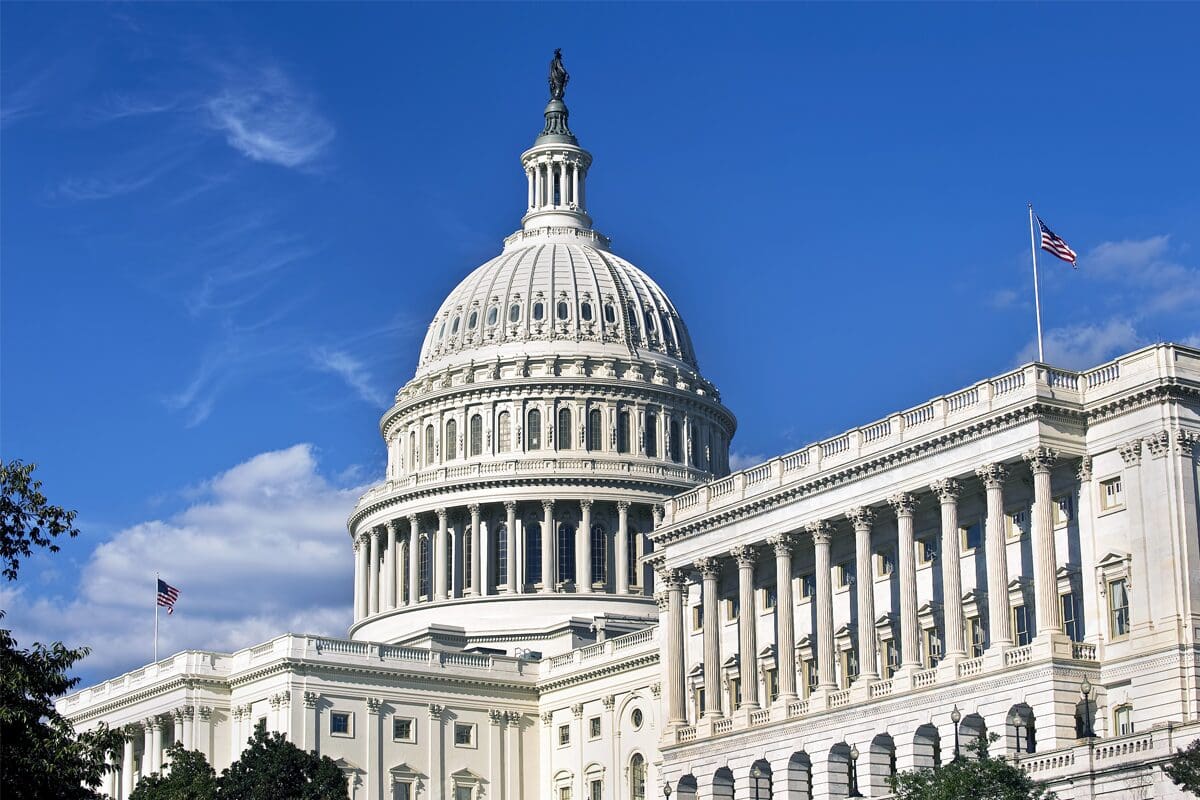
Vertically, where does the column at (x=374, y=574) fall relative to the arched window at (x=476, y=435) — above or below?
below

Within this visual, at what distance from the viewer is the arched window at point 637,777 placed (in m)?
132

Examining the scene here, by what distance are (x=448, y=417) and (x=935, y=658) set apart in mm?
73723

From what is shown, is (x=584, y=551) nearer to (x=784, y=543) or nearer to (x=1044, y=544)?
(x=784, y=543)

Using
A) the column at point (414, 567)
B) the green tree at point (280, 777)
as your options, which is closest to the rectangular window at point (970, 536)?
the green tree at point (280, 777)

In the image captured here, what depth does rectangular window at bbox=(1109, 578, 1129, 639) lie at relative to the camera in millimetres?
91250

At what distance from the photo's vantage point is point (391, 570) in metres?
164

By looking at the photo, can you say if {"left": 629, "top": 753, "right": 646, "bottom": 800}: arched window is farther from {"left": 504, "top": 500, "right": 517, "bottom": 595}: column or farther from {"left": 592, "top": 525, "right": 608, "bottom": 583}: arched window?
{"left": 592, "top": 525, "right": 608, "bottom": 583}: arched window

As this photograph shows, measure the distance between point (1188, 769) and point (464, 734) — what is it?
235 ft

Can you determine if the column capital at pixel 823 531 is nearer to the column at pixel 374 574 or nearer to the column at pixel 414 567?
the column at pixel 414 567

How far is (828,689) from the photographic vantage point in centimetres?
10244

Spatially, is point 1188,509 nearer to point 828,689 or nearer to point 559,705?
point 828,689

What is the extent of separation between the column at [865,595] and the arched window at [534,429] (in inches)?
2487

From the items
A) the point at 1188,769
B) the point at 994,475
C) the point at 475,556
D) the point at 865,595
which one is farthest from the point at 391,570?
the point at 1188,769

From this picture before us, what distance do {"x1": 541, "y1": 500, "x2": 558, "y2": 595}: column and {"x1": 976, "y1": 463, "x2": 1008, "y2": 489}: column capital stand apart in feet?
213
